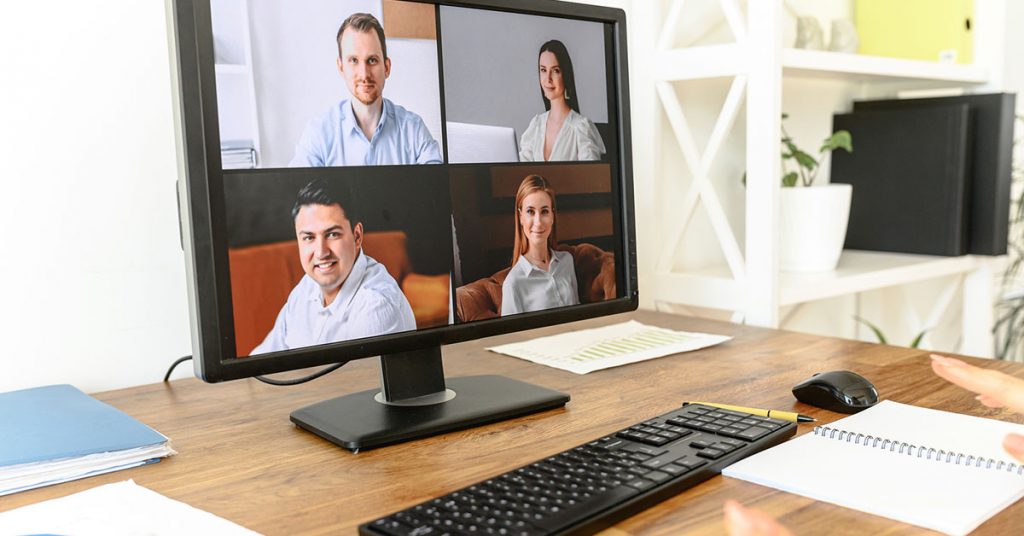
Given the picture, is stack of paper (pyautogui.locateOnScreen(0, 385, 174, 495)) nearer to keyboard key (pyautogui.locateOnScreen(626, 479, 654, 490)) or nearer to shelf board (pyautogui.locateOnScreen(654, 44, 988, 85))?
keyboard key (pyautogui.locateOnScreen(626, 479, 654, 490))

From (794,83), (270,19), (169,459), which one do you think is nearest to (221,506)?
(169,459)

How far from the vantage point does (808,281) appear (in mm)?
1625

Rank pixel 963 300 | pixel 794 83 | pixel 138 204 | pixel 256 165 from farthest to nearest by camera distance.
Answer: pixel 963 300 → pixel 794 83 → pixel 138 204 → pixel 256 165

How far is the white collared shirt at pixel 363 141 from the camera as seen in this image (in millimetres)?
839

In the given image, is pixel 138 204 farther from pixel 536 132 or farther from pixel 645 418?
pixel 645 418

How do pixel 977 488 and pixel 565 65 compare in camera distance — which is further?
pixel 565 65

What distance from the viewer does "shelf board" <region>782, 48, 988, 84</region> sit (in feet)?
5.07

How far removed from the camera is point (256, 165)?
807 mm

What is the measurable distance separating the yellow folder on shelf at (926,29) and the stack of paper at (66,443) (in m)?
1.86

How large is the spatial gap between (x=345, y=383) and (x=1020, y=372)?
855 millimetres

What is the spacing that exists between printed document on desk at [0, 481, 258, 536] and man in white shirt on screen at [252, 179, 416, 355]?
0.53 feet

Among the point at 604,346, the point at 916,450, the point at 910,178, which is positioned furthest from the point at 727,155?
the point at 916,450

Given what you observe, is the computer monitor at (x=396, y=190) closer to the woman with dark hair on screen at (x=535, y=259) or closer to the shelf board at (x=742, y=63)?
the woman with dark hair on screen at (x=535, y=259)

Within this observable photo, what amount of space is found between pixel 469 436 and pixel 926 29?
1676 mm
